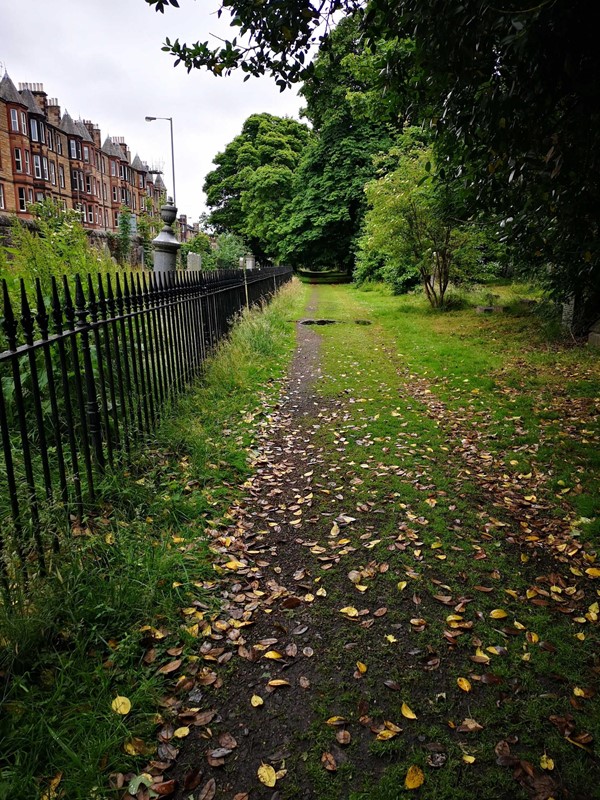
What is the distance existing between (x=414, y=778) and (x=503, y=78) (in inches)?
162

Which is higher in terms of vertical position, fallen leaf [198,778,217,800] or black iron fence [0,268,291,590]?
black iron fence [0,268,291,590]

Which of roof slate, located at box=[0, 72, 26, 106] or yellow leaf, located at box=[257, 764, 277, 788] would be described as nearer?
yellow leaf, located at box=[257, 764, 277, 788]

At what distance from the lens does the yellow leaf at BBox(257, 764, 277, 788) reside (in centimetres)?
211

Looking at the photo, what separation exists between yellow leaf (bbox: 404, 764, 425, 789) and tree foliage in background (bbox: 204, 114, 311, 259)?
37.5 meters

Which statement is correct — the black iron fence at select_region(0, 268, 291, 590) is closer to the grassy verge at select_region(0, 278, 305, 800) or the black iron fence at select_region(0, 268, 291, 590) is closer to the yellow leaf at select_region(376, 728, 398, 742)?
the grassy verge at select_region(0, 278, 305, 800)

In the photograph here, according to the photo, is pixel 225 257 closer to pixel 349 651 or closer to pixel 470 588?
pixel 470 588

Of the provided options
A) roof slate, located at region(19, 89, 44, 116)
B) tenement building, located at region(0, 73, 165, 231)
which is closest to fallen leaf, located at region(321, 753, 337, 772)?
tenement building, located at region(0, 73, 165, 231)

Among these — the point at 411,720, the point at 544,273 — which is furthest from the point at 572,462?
the point at 544,273

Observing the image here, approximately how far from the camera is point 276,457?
552 centimetres

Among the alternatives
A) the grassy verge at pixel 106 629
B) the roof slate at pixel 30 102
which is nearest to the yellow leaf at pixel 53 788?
the grassy verge at pixel 106 629

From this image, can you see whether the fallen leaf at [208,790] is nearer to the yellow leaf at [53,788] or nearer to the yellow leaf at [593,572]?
the yellow leaf at [53,788]

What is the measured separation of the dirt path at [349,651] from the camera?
7.09ft

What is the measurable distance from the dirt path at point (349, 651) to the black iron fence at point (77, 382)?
1.10 metres

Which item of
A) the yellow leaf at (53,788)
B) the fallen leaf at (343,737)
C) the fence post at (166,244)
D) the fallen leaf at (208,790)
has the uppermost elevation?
the fence post at (166,244)
